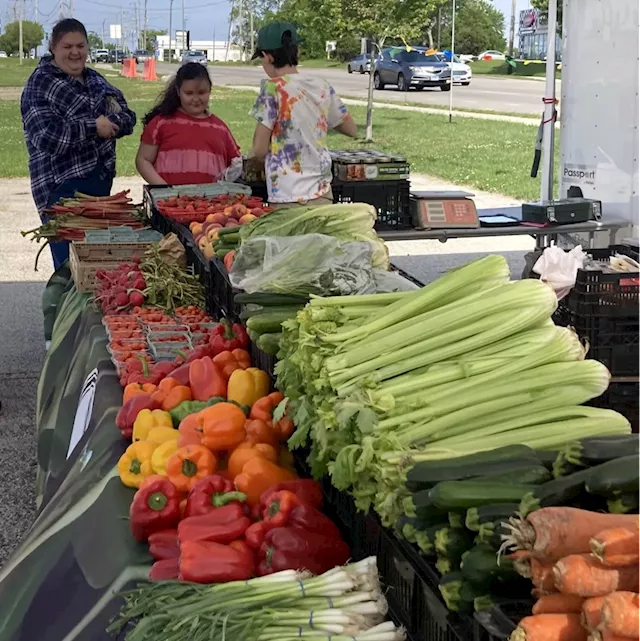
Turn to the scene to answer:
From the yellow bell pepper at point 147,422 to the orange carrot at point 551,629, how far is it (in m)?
1.95

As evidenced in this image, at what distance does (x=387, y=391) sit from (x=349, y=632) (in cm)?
60

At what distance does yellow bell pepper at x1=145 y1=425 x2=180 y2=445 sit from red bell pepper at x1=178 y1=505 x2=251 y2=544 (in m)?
0.57

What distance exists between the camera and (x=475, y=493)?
193cm

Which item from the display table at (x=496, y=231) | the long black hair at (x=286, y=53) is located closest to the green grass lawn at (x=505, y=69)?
the display table at (x=496, y=231)

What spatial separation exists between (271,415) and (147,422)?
0.46 meters

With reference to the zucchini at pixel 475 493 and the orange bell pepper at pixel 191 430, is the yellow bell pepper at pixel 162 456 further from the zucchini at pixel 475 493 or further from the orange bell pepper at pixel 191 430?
the zucchini at pixel 475 493

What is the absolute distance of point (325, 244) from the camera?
3.70 meters

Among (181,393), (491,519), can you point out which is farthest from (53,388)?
(491,519)

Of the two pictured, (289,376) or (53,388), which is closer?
(289,376)

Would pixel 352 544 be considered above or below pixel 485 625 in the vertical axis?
below

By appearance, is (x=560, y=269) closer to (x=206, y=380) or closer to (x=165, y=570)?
(x=206, y=380)

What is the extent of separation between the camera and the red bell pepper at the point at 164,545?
2.72m

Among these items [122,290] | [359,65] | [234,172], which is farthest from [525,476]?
[359,65]

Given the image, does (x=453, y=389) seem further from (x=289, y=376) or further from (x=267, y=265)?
(x=267, y=265)
